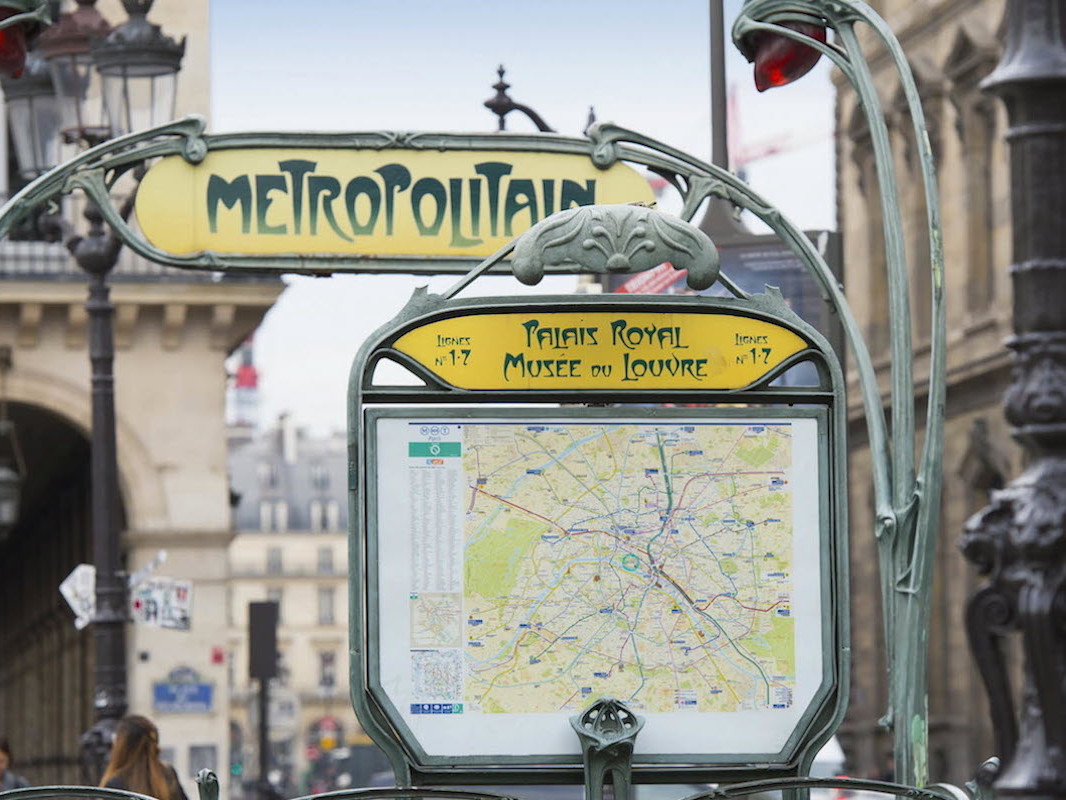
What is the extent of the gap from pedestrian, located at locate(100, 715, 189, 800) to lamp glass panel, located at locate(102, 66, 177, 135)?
4.92 m

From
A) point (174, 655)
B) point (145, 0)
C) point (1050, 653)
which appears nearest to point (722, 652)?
point (1050, 653)

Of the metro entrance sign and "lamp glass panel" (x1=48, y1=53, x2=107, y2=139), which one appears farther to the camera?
"lamp glass panel" (x1=48, y1=53, x2=107, y2=139)

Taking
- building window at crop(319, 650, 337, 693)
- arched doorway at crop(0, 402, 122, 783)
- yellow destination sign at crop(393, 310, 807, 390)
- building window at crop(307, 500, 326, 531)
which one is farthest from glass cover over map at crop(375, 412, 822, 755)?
building window at crop(307, 500, 326, 531)

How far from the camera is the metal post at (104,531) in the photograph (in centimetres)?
1597

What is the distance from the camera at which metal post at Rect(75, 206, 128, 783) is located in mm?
15969

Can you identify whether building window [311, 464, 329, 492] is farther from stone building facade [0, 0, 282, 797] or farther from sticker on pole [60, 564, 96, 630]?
sticker on pole [60, 564, 96, 630]

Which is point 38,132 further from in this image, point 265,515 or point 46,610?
point 265,515

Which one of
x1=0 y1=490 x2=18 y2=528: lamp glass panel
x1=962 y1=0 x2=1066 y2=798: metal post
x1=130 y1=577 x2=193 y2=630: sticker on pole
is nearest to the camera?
x1=962 y1=0 x2=1066 y2=798: metal post

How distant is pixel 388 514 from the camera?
24.3 ft

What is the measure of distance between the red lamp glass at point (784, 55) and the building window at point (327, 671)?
152 m

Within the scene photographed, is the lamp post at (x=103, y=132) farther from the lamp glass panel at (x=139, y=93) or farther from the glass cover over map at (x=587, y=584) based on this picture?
the glass cover over map at (x=587, y=584)

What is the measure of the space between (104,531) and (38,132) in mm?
2503

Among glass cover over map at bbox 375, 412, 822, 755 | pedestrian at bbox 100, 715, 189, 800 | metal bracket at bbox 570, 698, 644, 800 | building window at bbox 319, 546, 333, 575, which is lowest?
pedestrian at bbox 100, 715, 189, 800

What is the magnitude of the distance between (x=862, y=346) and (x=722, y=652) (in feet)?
4.40
